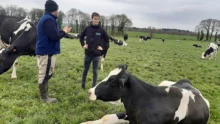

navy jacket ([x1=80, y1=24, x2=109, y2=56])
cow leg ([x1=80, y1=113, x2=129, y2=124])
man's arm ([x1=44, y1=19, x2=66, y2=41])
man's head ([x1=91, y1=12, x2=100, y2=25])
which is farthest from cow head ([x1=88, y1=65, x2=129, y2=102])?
man's head ([x1=91, y1=12, x2=100, y2=25])

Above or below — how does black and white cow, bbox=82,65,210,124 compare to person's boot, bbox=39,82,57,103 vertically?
above

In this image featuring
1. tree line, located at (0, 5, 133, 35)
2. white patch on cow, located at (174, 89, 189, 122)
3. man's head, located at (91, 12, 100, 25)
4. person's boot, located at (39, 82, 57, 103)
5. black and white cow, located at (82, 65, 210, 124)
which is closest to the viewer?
black and white cow, located at (82, 65, 210, 124)

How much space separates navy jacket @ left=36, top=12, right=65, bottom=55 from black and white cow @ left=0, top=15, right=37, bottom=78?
1.65m

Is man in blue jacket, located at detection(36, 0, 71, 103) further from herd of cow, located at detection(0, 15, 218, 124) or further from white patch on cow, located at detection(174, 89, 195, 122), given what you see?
white patch on cow, located at detection(174, 89, 195, 122)

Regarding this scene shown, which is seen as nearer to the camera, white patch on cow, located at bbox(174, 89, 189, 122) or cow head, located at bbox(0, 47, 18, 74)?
white patch on cow, located at bbox(174, 89, 189, 122)

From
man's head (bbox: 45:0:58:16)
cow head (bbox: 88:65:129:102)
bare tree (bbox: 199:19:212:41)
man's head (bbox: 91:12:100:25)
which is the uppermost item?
bare tree (bbox: 199:19:212:41)

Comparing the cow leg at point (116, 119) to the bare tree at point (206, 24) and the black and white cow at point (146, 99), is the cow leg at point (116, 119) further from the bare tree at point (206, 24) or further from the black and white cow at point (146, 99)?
the bare tree at point (206, 24)

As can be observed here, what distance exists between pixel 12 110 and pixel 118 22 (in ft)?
255

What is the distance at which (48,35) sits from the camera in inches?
203

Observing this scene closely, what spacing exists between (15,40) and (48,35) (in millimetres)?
2227

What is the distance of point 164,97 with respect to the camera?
3.77m

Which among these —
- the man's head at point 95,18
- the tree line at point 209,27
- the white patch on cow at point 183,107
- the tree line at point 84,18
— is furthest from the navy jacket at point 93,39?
the tree line at point 209,27

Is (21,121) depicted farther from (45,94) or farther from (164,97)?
(164,97)

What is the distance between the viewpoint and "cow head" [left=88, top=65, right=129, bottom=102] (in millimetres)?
3637
